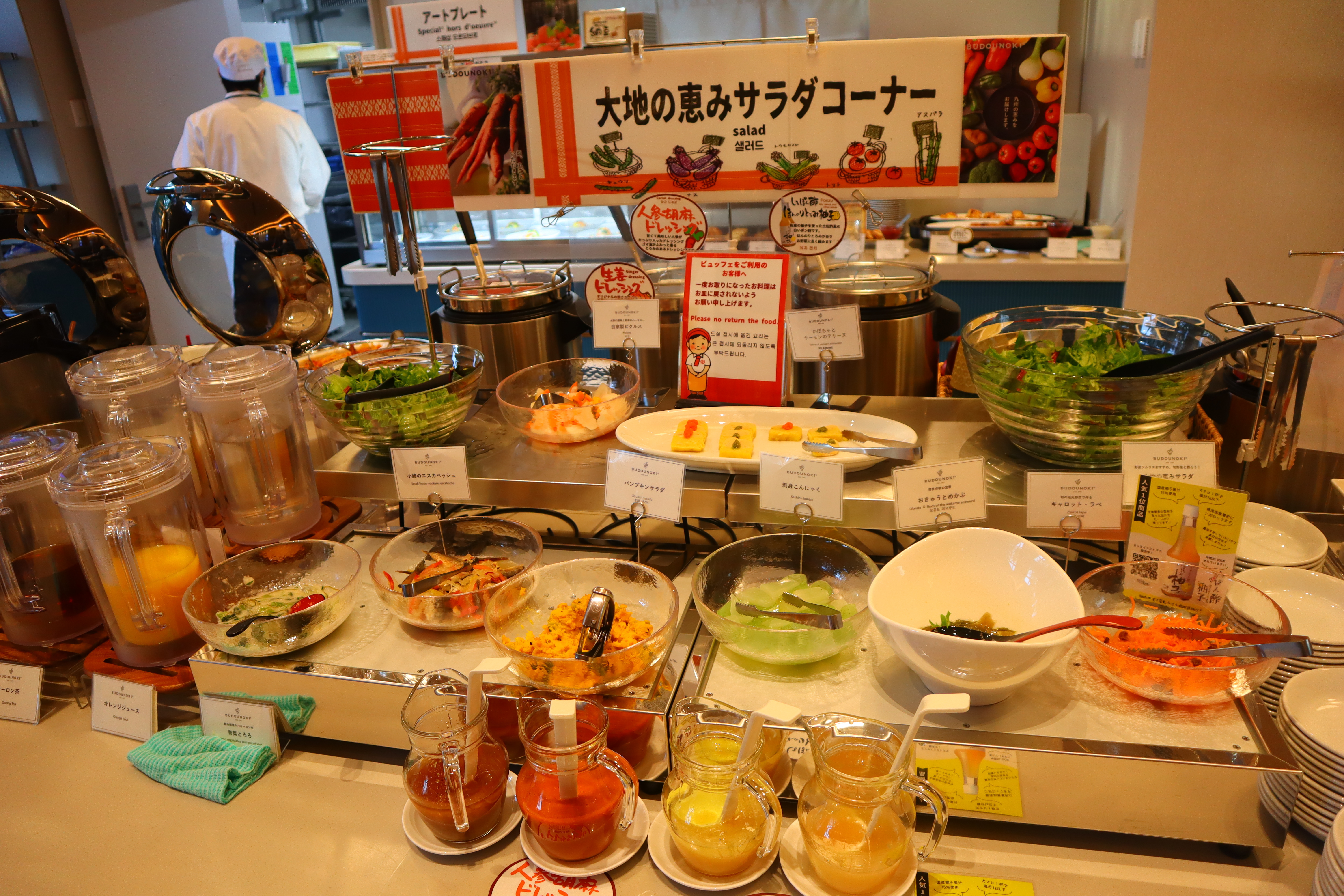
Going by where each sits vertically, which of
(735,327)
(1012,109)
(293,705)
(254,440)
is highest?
(1012,109)

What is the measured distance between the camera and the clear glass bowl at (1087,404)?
1232 mm

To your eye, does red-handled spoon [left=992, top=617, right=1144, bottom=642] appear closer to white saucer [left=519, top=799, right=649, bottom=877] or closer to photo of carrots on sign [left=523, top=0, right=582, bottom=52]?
white saucer [left=519, top=799, right=649, bottom=877]

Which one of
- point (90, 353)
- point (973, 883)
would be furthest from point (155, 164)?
point (973, 883)

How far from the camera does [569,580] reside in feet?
4.50

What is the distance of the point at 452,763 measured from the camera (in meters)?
1.04

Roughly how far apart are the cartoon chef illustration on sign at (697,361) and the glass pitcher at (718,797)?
693mm

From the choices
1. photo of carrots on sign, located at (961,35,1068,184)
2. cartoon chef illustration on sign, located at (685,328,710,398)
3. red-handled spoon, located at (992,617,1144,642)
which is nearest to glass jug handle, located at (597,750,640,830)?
red-handled spoon, located at (992,617,1144,642)

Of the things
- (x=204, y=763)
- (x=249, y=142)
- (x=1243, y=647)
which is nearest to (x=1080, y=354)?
(x=1243, y=647)

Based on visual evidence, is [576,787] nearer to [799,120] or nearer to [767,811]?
[767,811]

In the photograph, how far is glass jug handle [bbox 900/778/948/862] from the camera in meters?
0.91

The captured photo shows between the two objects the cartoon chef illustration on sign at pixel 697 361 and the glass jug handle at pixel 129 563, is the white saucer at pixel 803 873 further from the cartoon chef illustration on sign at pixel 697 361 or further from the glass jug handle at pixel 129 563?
the glass jug handle at pixel 129 563

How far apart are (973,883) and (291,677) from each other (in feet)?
3.22

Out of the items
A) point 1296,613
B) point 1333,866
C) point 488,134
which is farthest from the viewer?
point 488,134

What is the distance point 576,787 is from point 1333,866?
805 mm
